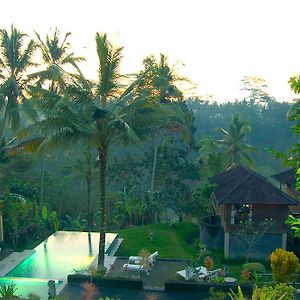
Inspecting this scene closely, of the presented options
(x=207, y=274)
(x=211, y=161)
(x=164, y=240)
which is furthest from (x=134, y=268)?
(x=211, y=161)

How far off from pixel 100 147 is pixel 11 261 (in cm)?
875

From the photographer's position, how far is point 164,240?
94.5 ft

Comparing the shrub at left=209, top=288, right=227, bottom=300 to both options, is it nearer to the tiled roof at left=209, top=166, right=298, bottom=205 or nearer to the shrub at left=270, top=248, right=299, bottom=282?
the shrub at left=270, top=248, right=299, bottom=282

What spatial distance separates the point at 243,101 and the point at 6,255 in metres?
70.4

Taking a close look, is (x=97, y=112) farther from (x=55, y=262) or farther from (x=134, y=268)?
(x=55, y=262)

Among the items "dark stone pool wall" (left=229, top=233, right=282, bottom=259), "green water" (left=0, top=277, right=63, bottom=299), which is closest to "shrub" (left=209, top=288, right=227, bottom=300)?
"green water" (left=0, top=277, right=63, bottom=299)

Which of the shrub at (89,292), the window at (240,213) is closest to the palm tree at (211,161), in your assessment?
the window at (240,213)

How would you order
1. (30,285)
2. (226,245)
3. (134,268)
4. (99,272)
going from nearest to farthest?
(99,272) → (30,285) → (134,268) → (226,245)

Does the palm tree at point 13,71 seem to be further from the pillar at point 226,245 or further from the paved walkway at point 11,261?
the pillar at point 226,245

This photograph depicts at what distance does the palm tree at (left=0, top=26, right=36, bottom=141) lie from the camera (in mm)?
26578

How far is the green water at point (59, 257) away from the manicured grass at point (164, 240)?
4.61 feet

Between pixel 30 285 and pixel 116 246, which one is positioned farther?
Result: pixel 116 246

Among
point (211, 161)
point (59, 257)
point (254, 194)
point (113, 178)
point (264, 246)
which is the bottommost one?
point (59, 257)

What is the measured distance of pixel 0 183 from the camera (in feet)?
107
